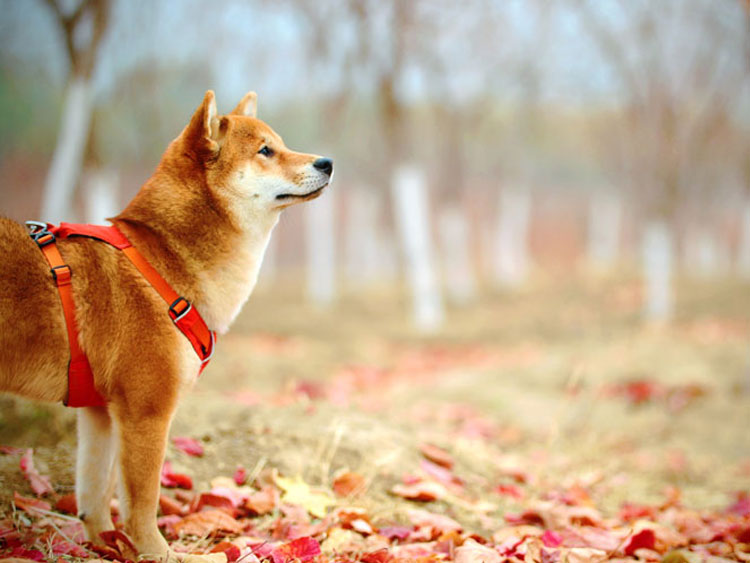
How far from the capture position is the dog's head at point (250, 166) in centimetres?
256

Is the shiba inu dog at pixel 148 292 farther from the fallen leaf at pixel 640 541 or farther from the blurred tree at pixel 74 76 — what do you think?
the blurred tree at pixel 74 76

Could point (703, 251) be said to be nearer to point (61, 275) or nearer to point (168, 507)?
point (168, 507)

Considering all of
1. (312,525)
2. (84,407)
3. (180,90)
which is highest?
(180,90)

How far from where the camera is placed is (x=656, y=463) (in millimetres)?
5422

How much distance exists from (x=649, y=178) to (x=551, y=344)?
561cm

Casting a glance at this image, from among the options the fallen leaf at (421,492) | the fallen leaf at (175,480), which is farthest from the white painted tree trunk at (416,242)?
the fallen leaf at (175,480)

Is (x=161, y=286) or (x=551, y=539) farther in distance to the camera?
(x=551, y=539)

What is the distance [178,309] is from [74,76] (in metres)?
7.03

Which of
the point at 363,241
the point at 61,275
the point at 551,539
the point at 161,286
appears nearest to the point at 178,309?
the point at 161,286

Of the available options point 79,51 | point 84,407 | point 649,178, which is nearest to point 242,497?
point 84,407

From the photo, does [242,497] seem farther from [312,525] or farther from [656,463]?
[656,463]

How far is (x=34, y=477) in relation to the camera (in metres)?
2.95

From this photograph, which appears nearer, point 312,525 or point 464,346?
point 312,525

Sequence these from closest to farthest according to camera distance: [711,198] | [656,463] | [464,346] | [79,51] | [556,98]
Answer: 1. [656,463]
2. [79,51]
3. [464,346]
4. [556,98]
5. [711,198]
